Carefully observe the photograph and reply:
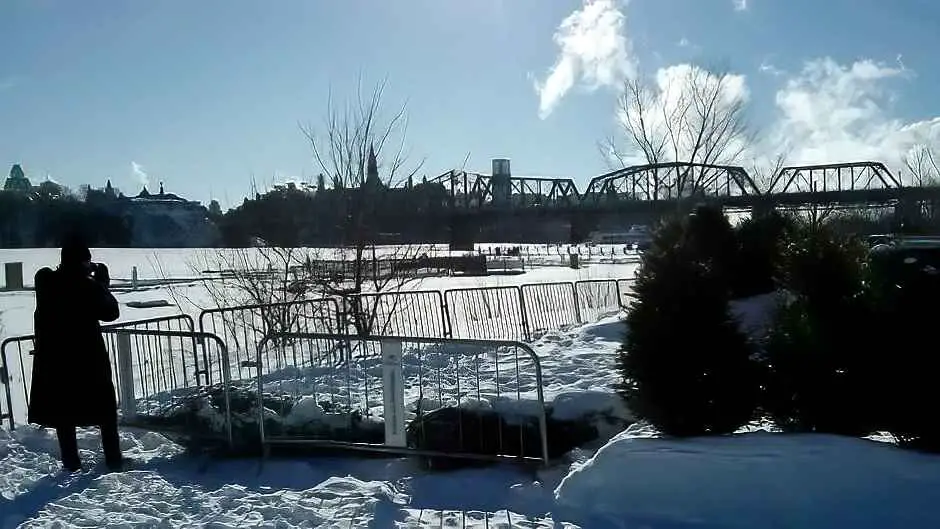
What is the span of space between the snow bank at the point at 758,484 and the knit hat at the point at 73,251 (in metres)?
4.14

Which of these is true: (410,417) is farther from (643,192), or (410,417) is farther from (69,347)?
(643,192)

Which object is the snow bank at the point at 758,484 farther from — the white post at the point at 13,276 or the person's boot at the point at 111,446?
the white post at the point at 13,276

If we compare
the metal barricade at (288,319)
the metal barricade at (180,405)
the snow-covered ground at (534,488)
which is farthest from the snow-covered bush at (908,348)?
the metal barricade at (288,319)

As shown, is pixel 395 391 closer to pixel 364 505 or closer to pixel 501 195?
pixel 364 505

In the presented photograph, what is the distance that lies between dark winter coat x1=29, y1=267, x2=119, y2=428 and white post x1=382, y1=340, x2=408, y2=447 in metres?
2.24

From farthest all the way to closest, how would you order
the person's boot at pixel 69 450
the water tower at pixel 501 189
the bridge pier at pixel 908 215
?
the water tower at pixel 501 189 → the bridge pier at pixel 908 215 → the person's boot at pixel 69 450

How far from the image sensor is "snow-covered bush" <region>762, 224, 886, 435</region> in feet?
16.0

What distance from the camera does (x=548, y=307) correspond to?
1752 centimetres

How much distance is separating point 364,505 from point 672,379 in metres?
2.23

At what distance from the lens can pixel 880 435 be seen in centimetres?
524

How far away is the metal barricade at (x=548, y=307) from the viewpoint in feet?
52.0

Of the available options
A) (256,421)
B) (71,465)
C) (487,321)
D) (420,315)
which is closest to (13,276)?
(420,315)

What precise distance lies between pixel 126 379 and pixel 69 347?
1.51 metres

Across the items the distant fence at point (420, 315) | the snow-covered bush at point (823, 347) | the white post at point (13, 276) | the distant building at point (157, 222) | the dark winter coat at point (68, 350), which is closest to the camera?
the snow-covered bush at point (823, 347)
